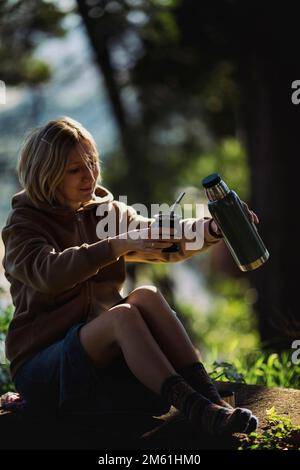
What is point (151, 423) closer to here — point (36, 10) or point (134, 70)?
point (36, 10)

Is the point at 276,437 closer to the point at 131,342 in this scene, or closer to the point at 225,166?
the point at 131,342

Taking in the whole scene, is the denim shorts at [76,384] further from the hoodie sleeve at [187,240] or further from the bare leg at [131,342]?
the hoodie sleeve at [187,240]

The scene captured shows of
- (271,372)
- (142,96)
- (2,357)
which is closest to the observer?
(271,372)

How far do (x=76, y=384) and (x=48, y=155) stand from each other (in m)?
0.74

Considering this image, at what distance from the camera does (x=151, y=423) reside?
260 centimetres

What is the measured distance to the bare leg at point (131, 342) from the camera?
7.82ft

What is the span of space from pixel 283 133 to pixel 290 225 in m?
0.68

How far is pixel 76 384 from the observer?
8.23ft

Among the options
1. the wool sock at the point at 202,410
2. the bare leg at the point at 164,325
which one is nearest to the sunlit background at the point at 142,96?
the bare leg at the point at 164,325

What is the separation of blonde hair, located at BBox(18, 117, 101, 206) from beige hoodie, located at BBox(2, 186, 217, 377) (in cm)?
8

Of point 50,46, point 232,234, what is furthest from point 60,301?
point 50,46

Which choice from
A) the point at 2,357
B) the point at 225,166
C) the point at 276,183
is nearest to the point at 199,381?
the point at 2,357

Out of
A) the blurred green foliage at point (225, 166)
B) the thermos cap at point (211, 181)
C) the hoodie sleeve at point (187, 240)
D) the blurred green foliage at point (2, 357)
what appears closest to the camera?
the thermos cap at point (211, 181)

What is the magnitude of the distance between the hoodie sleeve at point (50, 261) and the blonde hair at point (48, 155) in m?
0.15
